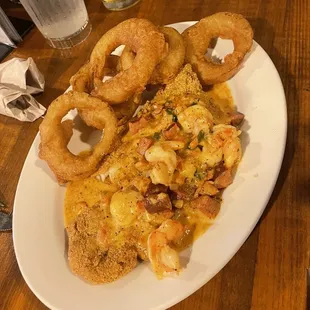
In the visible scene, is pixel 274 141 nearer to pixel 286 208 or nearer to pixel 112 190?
pixel 286 208

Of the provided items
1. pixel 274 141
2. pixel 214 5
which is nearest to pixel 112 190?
pixel 274 141

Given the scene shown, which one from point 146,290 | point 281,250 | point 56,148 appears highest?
point 56,148

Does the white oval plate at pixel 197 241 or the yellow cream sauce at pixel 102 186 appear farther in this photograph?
the yellow cream sauce at pixel 102 186

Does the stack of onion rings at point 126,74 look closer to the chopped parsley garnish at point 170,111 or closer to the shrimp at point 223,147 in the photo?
the chopped parsley garnish at point 170,111

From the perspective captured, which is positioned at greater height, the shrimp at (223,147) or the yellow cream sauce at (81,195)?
the shrimp at (223,147)

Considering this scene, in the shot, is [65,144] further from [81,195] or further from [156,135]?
[156,135]

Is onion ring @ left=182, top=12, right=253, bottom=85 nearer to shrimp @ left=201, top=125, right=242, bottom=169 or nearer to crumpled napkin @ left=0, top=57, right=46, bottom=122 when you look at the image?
shrimp @ left=201, top=125, right=242, bottom=169

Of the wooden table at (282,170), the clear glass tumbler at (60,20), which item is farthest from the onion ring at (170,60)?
the clear glass tumbler at (60,20)

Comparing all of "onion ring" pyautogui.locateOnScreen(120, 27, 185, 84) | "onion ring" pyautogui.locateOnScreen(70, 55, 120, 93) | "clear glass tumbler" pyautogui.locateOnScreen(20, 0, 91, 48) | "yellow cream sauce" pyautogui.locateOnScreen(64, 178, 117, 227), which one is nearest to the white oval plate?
"yellow cream sauce" pyautogui.locateOnScreen(64, 178, 117, 227)
